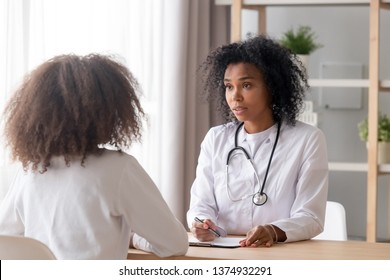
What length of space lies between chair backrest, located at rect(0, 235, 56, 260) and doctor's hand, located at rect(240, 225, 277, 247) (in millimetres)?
716

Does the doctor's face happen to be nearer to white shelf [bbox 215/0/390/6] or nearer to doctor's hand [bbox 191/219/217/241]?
doctor's hand [bbox 191/219/217/241]

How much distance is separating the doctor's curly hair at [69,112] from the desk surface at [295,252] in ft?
1.21

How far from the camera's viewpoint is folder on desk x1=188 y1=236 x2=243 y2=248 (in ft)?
7.79

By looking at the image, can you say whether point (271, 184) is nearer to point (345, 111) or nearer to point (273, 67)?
point (273, 67)

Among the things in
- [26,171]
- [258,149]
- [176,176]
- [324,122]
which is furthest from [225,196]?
[324,122]

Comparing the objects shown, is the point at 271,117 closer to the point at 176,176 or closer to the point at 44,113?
the point at 44,113

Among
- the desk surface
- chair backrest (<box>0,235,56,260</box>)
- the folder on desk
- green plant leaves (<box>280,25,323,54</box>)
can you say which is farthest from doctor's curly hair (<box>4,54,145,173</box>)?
green plant leaves (<box>280,25,323,54</box>)

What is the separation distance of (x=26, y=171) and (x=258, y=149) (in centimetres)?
91

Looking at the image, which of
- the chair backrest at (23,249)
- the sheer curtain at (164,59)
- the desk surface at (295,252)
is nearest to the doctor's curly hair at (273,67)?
the desk surface at (295,252)

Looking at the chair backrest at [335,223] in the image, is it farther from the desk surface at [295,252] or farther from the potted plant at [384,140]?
the potted plant at [384,140]

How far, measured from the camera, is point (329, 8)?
4320 mm

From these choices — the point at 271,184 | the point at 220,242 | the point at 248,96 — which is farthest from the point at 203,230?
the point at 248,96

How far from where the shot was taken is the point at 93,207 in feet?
6.53

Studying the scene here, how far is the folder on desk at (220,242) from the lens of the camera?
7.79 feet
